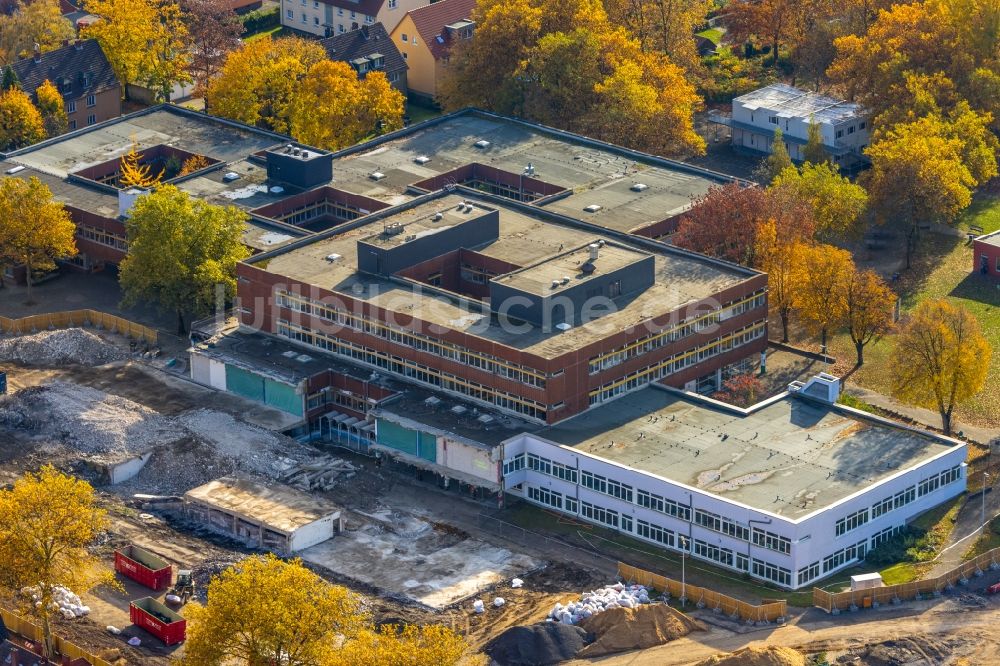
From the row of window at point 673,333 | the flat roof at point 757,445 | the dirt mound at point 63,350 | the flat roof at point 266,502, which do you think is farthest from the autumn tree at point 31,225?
the row of window at point 673,333

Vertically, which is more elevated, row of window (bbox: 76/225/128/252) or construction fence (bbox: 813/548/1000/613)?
row of window (bbox: 76/225/128/252)

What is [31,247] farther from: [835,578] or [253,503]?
[835,578]

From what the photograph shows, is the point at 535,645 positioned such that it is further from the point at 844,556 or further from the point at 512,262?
the point at 512,262

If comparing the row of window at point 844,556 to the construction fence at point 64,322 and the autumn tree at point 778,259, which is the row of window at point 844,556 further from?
the construction fence at point 64,322

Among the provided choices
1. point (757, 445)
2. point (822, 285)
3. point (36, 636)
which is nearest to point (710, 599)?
point (757, 445)

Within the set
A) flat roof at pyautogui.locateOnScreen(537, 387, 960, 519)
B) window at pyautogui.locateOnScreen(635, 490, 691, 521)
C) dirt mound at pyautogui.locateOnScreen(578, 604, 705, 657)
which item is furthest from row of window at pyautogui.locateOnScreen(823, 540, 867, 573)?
dirt mound at pyautogui.locateOnScreen(578, 604, 705, 657)

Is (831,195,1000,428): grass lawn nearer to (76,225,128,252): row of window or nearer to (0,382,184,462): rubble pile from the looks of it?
(0,382,184,462): rubble pile
